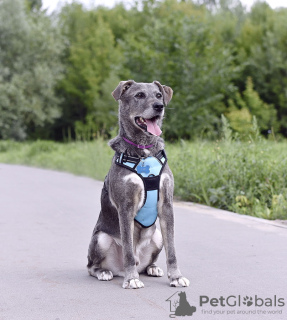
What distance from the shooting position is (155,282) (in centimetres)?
539

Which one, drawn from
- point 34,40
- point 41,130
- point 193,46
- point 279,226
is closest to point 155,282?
point 279,226

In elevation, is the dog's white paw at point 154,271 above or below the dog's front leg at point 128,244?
below

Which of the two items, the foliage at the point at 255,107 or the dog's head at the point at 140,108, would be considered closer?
the dog's head at the point at 140,108

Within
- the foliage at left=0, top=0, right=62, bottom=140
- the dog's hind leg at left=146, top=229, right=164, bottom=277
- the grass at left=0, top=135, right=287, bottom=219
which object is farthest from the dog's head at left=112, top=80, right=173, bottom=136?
the foliage at left=0, top=0, right=62, bottom=140

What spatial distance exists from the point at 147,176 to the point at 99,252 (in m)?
0.84

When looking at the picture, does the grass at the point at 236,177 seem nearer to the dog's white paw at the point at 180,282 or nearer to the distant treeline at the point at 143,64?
the dog's white paw at the point at 180,282

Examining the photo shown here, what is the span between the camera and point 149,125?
17.0 ft

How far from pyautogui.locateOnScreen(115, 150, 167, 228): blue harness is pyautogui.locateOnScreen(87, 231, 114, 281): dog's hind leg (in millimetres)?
381

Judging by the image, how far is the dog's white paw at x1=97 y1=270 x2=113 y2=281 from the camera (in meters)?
5.44

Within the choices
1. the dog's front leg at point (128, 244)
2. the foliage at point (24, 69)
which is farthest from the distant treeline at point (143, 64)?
the dog's front leg at point (128, 244)
